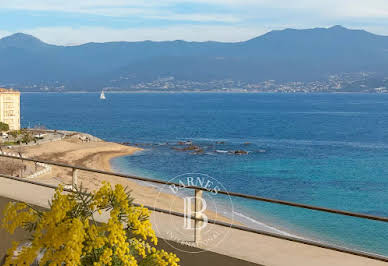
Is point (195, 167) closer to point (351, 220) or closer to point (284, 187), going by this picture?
point (284, 187)

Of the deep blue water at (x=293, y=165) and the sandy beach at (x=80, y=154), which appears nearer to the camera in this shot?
the deep blue water at (x=293, y=165)

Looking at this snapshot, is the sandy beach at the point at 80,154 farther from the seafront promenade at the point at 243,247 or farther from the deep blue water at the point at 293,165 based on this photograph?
the seafront promenade at the point at 243,247

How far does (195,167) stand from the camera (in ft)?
166

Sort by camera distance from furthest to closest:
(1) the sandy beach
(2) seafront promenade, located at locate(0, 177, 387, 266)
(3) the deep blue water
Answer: (1) the sandy beach, (3) the deep blue water, (2) seafront promenade, located at locate(0, 177, 387, 266)

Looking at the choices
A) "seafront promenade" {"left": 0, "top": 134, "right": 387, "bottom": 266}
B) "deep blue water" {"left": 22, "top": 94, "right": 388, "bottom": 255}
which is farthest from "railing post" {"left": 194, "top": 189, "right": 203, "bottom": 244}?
"deep blue water" {"left": 22, "top": 94, "right": 388, "bottom": 255}

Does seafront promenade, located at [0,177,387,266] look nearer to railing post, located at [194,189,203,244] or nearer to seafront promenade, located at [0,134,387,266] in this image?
seafront promenade, located at [0,134,387,266]

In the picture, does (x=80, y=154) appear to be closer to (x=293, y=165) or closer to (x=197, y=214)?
(x=293, y=165)

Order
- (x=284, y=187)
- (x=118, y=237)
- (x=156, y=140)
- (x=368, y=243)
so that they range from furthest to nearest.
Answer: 1. (x=156, y=140)
2. (x=284, y=187)
3. (x=368, y=243)
4. (x=118, y=237)

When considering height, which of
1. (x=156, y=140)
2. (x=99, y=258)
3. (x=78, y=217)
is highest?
(x=78, y=217)

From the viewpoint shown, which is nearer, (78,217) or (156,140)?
(78,217)

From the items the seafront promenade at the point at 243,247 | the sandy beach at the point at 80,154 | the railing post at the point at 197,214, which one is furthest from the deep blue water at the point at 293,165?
the railing post at the point at 197,214

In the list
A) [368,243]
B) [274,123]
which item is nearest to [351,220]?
Answer: [368,243]

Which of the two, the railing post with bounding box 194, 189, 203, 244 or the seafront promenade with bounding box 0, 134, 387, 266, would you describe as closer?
the seafront promenade with bounding box 0, 134, 387, 266

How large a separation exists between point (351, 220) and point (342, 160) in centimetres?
2681
